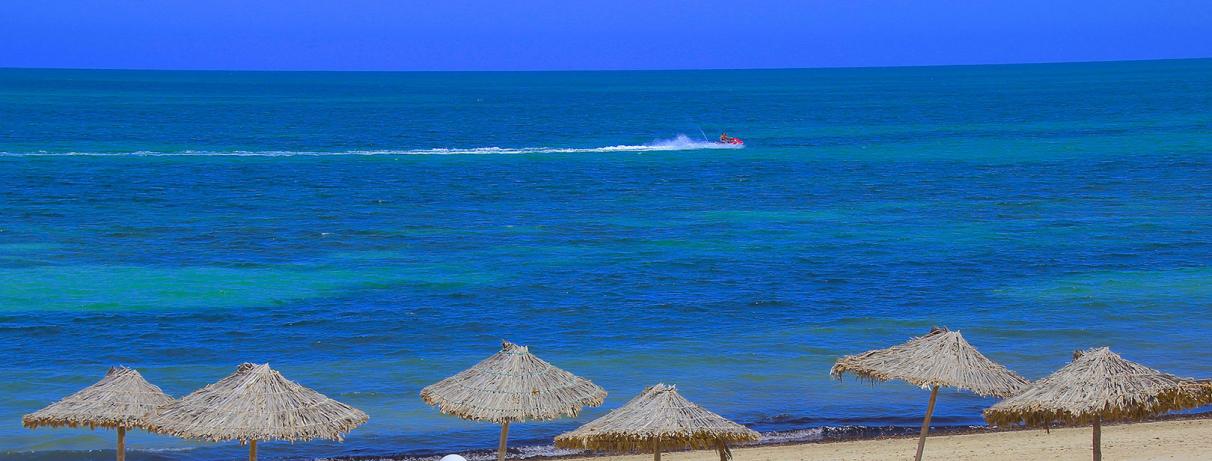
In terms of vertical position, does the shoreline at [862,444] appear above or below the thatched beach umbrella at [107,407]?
below

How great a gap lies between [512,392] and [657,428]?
1819 millimetres

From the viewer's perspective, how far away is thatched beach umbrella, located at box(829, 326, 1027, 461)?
14.4 meters

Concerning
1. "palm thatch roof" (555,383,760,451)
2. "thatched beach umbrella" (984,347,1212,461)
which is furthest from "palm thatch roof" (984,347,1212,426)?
"palm thatch roof" (555,383,760,451)

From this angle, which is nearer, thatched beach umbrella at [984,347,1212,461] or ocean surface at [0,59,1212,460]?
thatched beach umbrella at [984,347,1212,461]

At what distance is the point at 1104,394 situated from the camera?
44.6 ft

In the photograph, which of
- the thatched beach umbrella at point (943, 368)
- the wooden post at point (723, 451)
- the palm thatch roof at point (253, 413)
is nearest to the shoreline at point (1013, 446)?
the thatched beach umbrella at point (943, 368)

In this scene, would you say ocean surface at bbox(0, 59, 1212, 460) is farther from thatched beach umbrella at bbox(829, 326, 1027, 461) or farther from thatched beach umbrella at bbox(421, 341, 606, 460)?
thatched beach umbrella at bbox(829, 326, 1027, 461)

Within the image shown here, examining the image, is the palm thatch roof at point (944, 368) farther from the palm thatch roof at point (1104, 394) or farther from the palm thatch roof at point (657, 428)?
the palm thatch roof at point (657, 428)

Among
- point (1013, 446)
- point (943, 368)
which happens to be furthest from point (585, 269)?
point (943, 368)

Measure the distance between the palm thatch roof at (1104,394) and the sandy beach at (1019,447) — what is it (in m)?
Result: 4.64

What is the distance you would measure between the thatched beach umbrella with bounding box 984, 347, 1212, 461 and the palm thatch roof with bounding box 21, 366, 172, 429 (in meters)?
9.16

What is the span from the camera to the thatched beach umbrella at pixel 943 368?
14.4 m

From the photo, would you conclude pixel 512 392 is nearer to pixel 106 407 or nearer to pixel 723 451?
pixel 723 451

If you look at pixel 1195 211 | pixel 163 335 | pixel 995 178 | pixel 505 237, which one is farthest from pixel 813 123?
pixel 163 335
